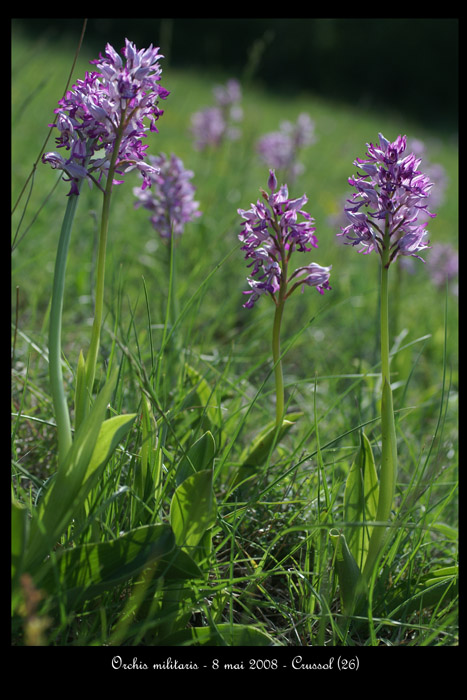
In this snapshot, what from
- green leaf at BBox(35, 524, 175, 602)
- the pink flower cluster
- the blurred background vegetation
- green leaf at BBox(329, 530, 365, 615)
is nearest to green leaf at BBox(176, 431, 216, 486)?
green leaf at BBox(35, 524, 175, 602)

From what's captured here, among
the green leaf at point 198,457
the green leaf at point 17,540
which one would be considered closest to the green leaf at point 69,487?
the green leaf at point 17,540

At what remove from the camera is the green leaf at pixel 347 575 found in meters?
1.30

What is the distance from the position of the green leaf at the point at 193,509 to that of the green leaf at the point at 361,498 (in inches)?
14.1

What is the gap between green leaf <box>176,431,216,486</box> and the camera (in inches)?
54.9

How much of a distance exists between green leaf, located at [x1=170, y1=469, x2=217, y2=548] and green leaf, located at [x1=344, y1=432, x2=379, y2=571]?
0.36 metres

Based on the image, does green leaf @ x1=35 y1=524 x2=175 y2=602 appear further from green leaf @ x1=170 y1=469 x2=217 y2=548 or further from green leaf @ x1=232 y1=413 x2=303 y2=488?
green leaf @ x1=232 y1=413 x2=303 y2=488

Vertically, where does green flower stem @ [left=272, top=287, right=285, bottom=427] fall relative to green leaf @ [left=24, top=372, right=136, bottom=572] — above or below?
above

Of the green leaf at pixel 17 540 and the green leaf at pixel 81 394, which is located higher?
the green leaf at pixel 81 394

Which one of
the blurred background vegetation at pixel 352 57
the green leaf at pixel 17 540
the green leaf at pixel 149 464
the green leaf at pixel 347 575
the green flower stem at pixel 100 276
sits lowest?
the green leaf at pixel 347 575

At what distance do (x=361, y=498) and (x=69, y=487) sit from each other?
0.68 metres

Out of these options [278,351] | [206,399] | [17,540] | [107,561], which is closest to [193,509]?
[107,561]

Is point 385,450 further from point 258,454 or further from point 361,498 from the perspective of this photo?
A: point 258,454

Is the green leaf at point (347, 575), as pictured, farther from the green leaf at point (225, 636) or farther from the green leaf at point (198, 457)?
the green leaf at point (198, 457)
